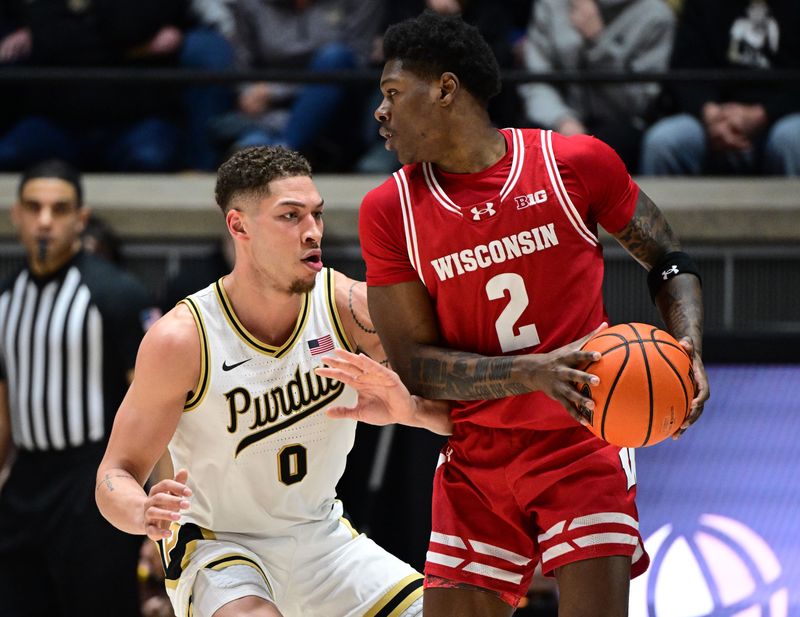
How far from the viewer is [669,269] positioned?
13.0 feet

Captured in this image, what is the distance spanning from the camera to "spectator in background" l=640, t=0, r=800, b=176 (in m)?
7.21

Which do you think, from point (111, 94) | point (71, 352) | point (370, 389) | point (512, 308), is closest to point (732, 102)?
point (111, 94)

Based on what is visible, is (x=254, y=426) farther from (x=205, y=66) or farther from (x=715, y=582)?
(x=205, y=66)

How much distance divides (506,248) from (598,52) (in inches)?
157

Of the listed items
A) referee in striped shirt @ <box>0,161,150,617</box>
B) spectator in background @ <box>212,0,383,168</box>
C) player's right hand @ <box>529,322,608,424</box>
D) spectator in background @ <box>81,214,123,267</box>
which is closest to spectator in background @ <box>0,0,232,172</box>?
spectator in background @ <box>212,0,383,168</box>

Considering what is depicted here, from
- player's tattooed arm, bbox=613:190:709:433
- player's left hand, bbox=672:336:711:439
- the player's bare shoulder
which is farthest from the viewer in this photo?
the player's bare shoulder

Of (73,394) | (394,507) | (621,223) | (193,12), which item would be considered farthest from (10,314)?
(621,223)

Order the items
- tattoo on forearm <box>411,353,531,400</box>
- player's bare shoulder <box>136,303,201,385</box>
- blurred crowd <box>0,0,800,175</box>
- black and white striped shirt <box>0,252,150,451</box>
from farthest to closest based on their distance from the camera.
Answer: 1. blurred crowd <box>0,0,800,175</box>
2. black and white striped shirt <box>0,252,150,451</box>
3. player's bare shoulder <box>136,303,201,385</box>
4. tattoo on forearm <box>411,353,531,400</box>

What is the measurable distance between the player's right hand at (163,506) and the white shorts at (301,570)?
1.62ft

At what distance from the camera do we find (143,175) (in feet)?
25.3

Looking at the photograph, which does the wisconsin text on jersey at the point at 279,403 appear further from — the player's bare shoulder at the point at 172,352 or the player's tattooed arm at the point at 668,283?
the player's tattooed arm at the point at 668,283

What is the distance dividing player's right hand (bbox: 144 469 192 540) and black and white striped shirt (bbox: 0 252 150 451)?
2667 millimetres

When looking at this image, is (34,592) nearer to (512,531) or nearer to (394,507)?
(394,507)

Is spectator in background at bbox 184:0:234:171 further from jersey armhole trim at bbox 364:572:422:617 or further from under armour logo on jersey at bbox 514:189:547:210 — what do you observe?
under armour logo on jersey at bbox 514:189:547:210
